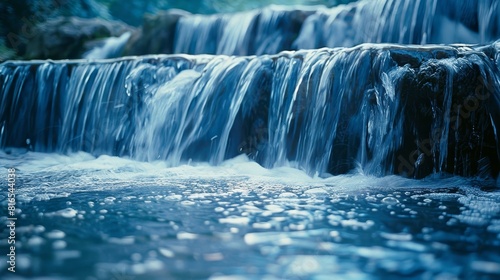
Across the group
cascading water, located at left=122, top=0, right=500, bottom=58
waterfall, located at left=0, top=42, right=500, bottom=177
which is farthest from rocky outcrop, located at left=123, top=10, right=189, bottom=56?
waterfall, located at left=0, top=42, right=500, bottom=177

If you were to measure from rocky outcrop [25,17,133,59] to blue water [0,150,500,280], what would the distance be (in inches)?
288

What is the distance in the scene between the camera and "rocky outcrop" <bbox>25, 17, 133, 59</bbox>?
10.6 metres

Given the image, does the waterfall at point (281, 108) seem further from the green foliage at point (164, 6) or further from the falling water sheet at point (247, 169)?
the green foliage at point (164, 6)

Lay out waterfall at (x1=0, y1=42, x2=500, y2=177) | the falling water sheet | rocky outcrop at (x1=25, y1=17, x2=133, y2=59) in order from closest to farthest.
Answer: the falling water sheet, waterfall at (x1=0, y1=42, x2=500, y2=177), rocky outcrop at (x1=25, y1=17, x2=133, y2=59)

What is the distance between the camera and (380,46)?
14.9ft

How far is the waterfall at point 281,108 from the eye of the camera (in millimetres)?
4117

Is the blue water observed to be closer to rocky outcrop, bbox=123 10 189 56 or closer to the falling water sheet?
the falling water sheet

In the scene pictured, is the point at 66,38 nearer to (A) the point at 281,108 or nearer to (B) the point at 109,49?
(B) the point at 109,49

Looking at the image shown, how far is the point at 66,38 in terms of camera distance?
10633 mm

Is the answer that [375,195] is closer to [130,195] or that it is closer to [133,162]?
[130,195]

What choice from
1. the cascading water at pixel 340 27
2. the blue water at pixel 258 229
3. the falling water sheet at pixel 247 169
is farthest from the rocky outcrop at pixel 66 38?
the blue water at pixel 258 229

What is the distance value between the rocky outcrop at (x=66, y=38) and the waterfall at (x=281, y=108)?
339 centimetres

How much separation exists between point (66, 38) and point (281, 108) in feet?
24.5

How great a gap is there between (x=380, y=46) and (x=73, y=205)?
10.4ft
